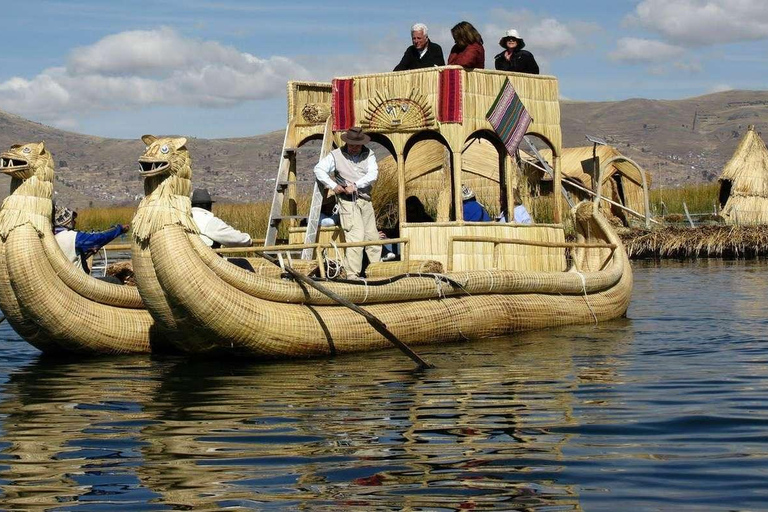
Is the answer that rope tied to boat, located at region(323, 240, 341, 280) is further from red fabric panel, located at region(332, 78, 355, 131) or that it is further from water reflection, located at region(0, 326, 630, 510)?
red fabric panel, located at region(332, 78, 355, 131)

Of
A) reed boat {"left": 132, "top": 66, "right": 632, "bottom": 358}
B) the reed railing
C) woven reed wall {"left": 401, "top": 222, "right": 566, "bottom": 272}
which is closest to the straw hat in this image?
reed boat {"left": 132, "top": 66, "right": 632, "bottom": 358}

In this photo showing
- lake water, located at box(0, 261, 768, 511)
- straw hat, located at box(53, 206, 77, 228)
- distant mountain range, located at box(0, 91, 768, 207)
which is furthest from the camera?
distant mountain range, located at box(0, 91, 768, 207)

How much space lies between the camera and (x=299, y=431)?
26.0 ft

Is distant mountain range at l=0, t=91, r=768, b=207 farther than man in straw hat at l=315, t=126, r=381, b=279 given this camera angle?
Yes

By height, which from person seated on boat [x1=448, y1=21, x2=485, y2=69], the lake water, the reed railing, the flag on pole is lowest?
the lake water

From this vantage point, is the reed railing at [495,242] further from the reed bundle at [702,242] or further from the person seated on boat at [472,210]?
the reed bundle at [702,242]

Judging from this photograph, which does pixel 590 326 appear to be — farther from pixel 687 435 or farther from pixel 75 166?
pixel 75 166

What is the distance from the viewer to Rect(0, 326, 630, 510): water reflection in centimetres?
642

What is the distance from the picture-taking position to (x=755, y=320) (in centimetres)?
1437

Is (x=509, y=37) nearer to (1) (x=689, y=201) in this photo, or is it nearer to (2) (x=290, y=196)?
(2) (x=290, y=196)

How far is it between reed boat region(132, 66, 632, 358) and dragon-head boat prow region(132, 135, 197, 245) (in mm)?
12

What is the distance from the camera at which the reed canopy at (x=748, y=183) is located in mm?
32000

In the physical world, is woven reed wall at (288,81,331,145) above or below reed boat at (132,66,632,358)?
above

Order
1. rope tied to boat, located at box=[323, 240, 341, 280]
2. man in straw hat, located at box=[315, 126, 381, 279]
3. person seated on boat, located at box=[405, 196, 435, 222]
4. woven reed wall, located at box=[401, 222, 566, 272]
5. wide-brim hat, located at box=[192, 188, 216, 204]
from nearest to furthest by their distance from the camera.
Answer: rope tied to boat, located at box=[323, 240, 341, 280] < wide-brim hat, located at box=[192, 188, 216, 204] < man in straw hat, located at box=[315, 126, 381, 279] < woven reed wall, located at box=[401, 222, 566, 272] < person seated on boat, located at box=[405, 196, 435, 222]
